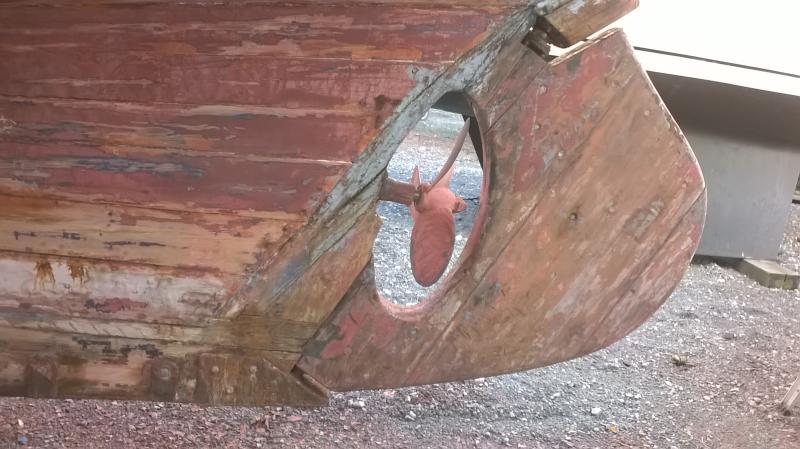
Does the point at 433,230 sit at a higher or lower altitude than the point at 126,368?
higher

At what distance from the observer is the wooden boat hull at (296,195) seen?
1.05 m

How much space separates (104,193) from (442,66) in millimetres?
556

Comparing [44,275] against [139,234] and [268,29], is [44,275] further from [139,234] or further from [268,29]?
[268,29]

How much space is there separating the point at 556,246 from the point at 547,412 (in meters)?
1.00

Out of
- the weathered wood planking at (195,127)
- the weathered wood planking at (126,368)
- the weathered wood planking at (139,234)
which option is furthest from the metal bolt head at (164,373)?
the weathered wood planking at (195,127)

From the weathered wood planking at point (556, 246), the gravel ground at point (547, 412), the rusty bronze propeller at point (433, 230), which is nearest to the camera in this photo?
the weathered wood planking at point (556, 246)

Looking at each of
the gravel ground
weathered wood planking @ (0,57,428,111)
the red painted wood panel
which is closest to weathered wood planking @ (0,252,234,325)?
the red painted wood panel

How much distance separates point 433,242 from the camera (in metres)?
1.31

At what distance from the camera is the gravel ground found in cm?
188

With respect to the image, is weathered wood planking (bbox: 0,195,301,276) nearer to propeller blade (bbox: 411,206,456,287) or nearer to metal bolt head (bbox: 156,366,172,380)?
metal bolt head (bbox: 156,366,172,380)

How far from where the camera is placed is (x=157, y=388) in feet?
3.86

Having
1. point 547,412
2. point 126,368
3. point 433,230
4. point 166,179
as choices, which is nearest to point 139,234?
point 166,179

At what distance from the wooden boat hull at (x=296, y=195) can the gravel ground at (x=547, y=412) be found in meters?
0.74

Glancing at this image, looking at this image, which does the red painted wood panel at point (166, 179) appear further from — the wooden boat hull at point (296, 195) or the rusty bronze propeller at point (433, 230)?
the rusty bronze propeller at point (433, 230)
